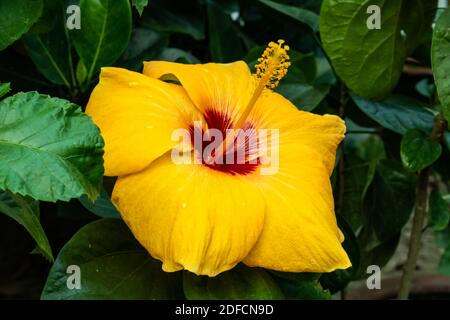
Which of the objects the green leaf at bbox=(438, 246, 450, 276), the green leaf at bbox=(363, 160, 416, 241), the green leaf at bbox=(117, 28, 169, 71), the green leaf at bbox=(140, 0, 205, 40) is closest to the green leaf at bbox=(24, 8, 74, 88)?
the green leaf at bbox=(117, 28, 169, 71)

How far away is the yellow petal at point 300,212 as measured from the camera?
820 mm

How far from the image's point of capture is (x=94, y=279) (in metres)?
0.87

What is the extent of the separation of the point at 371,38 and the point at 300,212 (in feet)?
1.19

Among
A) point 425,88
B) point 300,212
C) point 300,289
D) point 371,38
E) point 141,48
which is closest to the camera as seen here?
point 300,212

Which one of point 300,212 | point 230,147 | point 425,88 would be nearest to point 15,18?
point 230,147

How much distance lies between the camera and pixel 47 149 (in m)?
0.73

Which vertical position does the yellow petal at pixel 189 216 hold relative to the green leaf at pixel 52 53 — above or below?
below

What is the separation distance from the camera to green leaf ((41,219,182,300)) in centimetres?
86

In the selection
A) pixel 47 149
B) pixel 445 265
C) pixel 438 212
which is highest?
pixel 47 149

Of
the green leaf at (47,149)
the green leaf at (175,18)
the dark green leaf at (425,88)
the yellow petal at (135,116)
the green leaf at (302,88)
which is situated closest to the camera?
the green leaf at (47,149)

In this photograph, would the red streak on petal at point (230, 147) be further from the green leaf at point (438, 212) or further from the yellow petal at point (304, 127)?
the green leaf at point (438, 212)

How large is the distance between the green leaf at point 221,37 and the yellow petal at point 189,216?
1.74 ft

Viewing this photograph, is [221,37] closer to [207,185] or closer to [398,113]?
[398,113]

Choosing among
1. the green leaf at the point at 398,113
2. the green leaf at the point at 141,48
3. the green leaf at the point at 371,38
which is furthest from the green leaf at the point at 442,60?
the green leaf at the point at 141,48
